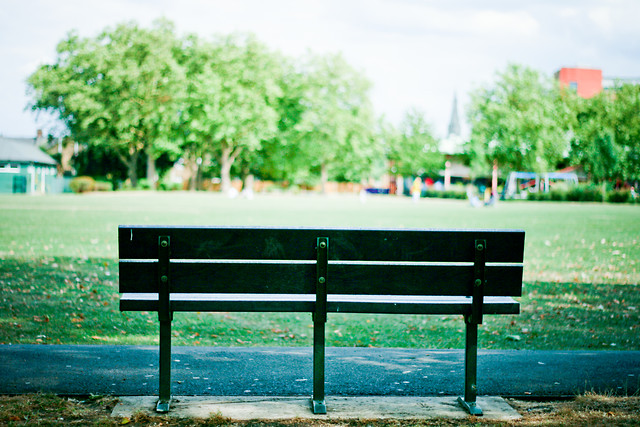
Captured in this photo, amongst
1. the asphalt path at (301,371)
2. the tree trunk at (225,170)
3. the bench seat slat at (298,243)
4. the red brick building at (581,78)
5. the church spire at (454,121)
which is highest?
the red brick building at (581,78)

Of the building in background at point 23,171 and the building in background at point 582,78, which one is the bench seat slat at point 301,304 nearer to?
the building in background at point 23,171

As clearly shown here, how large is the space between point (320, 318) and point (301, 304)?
5.0 inches

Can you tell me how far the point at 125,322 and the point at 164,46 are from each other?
54.9 meters

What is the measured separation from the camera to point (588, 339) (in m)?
5.86

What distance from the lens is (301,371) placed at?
4203 mm

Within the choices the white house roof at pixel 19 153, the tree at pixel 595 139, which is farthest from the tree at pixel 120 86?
the tree at pixel 595 139

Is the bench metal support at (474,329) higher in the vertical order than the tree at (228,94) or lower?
lower

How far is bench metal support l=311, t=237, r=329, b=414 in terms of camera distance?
325cm

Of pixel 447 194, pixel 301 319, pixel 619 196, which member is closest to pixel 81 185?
pixel 447 194

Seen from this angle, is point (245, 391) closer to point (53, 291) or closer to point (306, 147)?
point (53, 291)

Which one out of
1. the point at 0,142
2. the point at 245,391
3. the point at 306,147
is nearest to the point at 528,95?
the point at 306,147

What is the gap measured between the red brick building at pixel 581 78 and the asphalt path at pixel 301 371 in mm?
100898

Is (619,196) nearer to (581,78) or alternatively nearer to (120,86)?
(120,86)

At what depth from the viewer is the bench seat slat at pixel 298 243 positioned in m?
3.21
